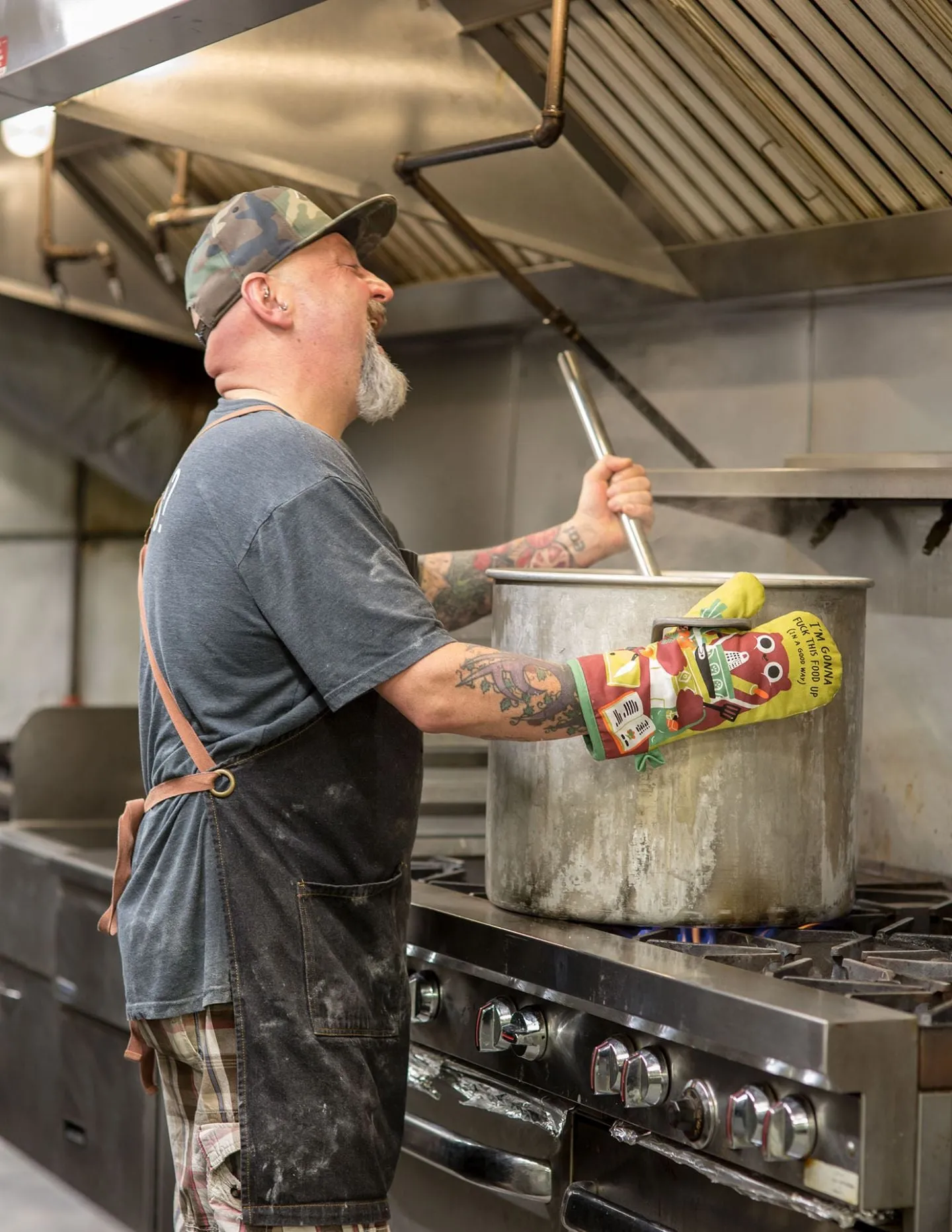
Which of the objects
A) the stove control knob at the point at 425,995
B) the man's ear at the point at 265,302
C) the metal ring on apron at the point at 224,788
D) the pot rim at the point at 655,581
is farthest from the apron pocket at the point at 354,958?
the man's ear at the point at 265,302

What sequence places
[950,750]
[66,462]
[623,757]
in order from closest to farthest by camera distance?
[623,757], [950,750], [66,462]

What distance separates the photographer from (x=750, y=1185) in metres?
1.22

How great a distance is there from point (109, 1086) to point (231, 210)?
5.04ft

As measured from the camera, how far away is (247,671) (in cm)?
131

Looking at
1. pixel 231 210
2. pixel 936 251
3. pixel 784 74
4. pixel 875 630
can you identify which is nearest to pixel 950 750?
pixel 875 630

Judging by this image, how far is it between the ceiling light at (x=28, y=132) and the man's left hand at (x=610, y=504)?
1.42 m

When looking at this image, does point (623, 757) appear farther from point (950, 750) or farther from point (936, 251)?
point (936, 251)

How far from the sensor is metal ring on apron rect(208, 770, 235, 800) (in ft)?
4.31

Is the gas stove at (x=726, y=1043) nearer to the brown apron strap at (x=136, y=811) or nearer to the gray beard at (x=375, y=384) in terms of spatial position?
the brown apron strap at (x=136, y=811)

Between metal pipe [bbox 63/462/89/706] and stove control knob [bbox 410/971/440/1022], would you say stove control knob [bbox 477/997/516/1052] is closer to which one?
stove control knob [bbox 410/971/440/1022]

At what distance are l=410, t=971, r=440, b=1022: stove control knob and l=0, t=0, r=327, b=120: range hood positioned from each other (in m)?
1.03

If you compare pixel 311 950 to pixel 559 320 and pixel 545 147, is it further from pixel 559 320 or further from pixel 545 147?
pixel 559 320

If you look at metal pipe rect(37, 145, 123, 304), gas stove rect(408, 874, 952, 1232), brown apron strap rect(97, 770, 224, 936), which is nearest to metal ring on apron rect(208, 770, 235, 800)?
brown apron strap rect(97, 770, 224, 936)

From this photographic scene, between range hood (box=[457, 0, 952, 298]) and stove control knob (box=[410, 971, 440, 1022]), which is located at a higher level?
range hood (box=[457, 0, 952, 298])
